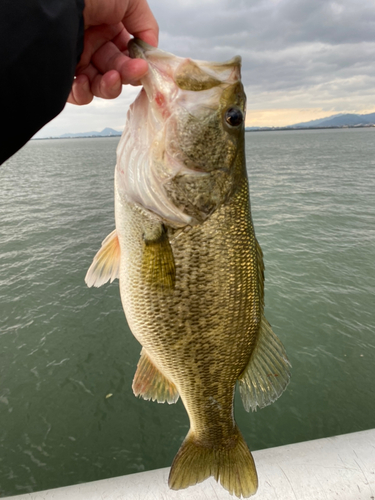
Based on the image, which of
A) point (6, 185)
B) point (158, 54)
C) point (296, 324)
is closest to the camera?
point (158, 54)

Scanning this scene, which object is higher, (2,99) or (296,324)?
(2,99)

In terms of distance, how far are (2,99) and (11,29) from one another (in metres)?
0.21

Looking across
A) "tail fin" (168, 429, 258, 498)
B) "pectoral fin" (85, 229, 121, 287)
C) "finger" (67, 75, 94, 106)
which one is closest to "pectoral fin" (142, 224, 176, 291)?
"pectoral fin" (85, 229, 121, 287)

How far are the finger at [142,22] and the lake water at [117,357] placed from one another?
4610mm

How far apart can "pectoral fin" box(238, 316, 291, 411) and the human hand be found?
63.2 inches

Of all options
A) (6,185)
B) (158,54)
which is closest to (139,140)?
(158,54)

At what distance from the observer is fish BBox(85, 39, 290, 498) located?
5.59ft

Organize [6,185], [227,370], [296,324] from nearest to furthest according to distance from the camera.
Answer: [227,370]
[296,324]
[6,185]

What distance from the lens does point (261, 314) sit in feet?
6.66

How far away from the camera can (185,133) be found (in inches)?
68.1

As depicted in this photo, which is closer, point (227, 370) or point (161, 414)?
point (227, 370)

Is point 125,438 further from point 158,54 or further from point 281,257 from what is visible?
point 281,257

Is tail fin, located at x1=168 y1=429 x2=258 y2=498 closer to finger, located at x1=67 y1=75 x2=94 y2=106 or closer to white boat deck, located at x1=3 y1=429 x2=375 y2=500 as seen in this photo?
white boat deck, located at x1=3 y1=429 x2=375 y2=500

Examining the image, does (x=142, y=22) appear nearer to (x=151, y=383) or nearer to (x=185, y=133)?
(x=185, y=133)
